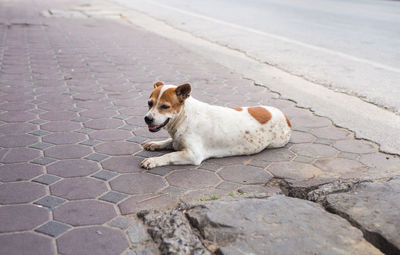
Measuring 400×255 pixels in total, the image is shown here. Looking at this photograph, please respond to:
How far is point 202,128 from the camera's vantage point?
13.2ft

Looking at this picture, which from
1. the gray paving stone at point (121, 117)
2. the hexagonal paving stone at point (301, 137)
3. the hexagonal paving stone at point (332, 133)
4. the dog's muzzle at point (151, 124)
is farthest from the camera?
the gray paving stone at point (121, 117)

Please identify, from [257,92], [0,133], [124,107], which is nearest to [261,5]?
[257,92]

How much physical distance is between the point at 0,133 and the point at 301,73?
500cm

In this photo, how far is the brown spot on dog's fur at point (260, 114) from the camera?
13.9ft

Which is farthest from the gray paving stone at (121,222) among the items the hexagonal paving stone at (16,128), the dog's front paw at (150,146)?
the hexagonal paving stone at (16,128)

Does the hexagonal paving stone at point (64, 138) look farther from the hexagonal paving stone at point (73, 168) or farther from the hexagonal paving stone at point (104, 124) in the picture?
the hexagonal paving stone at point (73, 168)

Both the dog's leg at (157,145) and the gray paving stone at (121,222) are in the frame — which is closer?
the gray paving stone at (121,222)

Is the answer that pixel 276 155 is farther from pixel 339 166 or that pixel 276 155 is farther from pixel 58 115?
pixel 58 115

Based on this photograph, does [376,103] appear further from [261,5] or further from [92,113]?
[261,5]

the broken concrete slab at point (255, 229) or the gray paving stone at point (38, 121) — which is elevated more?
the broken concrete slab at point (255, 229)

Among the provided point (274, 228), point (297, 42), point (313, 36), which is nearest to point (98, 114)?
point (274, 228)

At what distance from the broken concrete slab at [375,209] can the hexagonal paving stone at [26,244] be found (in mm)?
1938

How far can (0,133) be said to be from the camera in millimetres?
4445

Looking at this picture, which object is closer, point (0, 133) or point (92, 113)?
point (0, 133)
